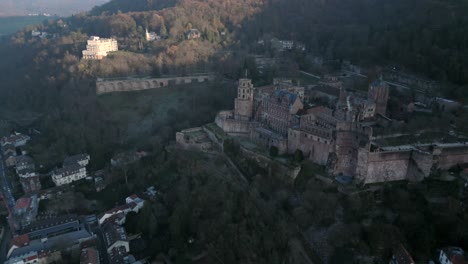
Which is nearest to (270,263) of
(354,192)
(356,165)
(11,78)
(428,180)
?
(354,192)

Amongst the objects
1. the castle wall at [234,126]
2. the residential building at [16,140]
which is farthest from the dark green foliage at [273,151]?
the residential building at [16,140]

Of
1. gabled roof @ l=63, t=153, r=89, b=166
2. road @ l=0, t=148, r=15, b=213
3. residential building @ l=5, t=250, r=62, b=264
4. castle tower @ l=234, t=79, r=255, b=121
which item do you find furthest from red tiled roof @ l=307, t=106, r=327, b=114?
road @ l=0, t=148, r=15, b=213

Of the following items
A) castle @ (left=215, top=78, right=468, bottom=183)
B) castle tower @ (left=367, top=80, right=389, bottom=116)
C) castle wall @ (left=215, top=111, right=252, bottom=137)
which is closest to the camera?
castle @ (left=215, top=78, right=468, bottom=183)

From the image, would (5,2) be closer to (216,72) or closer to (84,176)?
(216,72)

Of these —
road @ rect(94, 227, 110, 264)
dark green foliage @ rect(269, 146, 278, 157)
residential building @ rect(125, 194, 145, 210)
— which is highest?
dark green foliage @ rect(269, 146, 278, 157)

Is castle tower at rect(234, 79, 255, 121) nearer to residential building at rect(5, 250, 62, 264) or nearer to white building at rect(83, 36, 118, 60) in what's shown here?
residential building at rect(5, 250, 62, 264)

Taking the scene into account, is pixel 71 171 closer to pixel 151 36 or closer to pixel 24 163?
pixel 24 163
